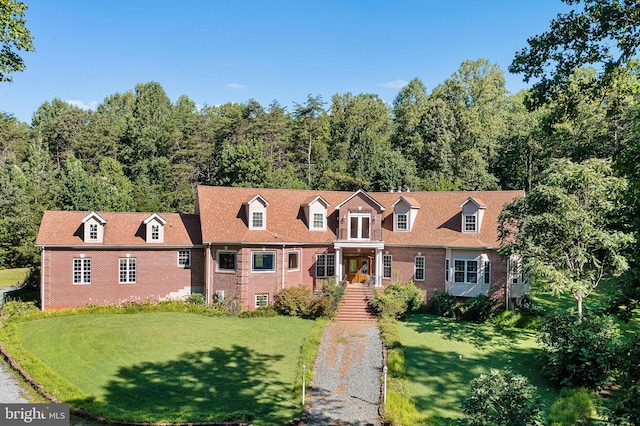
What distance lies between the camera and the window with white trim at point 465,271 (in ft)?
94.3

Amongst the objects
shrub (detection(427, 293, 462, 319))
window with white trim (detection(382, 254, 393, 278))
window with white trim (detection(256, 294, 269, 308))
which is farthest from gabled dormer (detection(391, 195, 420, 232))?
window with white trim (detection(256, 294, 269, 308))

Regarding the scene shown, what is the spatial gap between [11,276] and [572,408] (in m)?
43.5

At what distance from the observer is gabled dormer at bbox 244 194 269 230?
30.5 meters

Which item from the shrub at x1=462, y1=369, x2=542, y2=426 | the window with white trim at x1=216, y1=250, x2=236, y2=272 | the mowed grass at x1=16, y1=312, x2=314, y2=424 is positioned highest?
the window with white trim at x1=216, y1=250, x2=236, y2=272

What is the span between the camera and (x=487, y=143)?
185ft

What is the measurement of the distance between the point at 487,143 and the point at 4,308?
50.6 metres

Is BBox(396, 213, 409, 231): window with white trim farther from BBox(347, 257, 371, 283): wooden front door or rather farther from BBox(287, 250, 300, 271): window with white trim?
BBox(287, 250, 300, 271): window with white trim

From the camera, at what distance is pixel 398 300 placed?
90.7 feet

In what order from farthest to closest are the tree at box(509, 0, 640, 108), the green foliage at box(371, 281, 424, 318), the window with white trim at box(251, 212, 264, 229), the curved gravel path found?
the window with white trim at box(251, 212, 264, 229) < the green foliage at box(371, 281, 424, 318) < the curved gravel path < the tree at box(509, 0, 640, 108)

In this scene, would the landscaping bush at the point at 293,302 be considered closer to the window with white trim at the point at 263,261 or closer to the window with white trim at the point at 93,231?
the window with white trim at the point at 263,261

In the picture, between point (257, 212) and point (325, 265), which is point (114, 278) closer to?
point (257, 212)

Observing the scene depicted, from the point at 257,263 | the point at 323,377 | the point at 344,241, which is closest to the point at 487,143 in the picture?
the point at 344,241

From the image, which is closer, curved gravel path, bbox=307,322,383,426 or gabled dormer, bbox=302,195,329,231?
curved gravel path, bbox=307,322,383,426

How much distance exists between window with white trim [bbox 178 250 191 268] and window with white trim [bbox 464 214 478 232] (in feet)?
59.5
